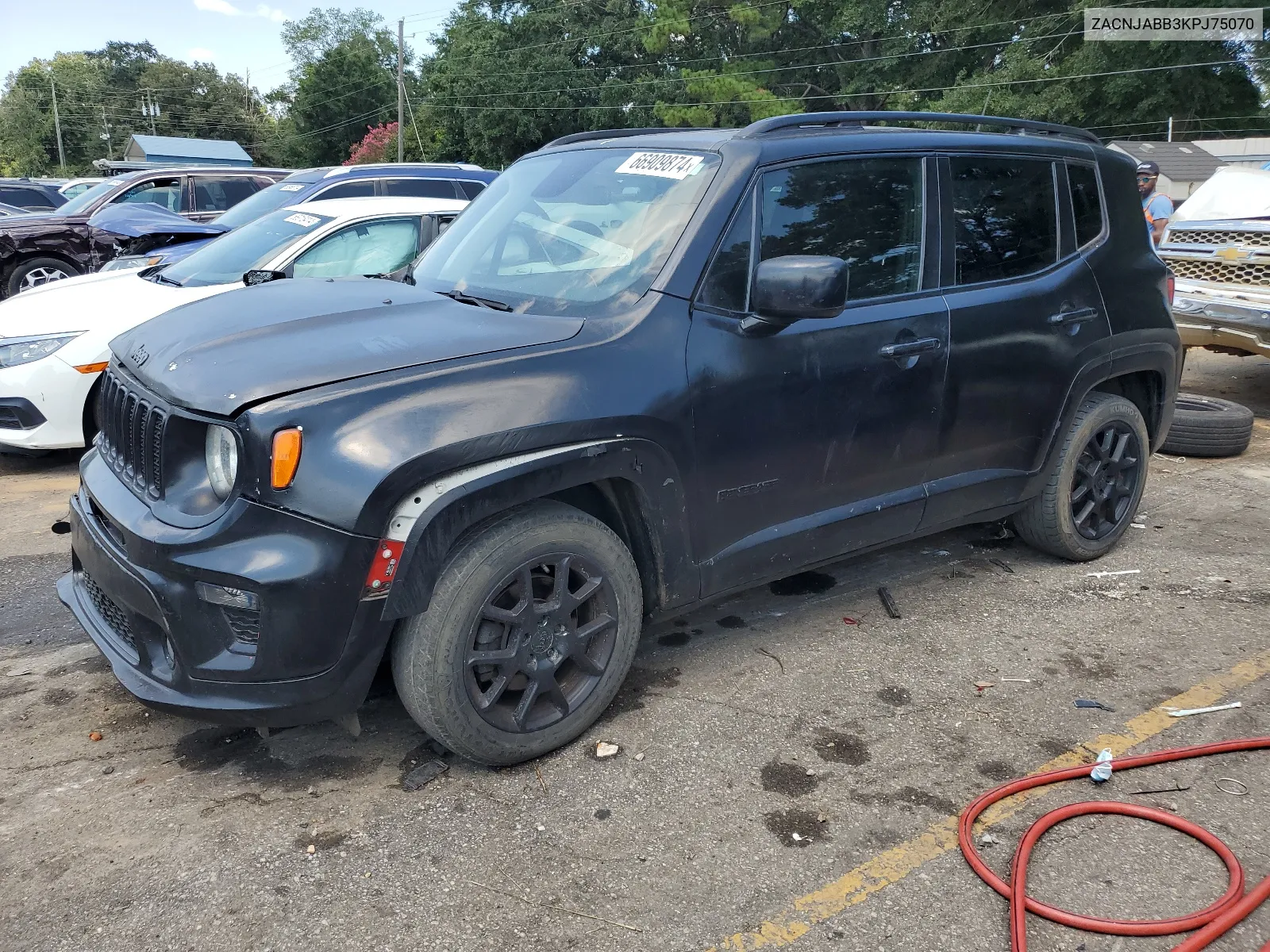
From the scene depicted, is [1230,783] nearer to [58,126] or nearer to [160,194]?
[160,194]

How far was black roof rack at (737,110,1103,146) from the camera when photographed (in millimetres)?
3484

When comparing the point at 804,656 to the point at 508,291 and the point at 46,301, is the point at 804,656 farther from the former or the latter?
the point at 46,301

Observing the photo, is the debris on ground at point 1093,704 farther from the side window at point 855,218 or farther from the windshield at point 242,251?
the windshield at point 242,251

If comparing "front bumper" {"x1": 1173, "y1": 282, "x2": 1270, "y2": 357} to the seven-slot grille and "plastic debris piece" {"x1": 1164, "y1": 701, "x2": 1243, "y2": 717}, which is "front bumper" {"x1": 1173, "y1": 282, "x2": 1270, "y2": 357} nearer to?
"plastic debris piece" {"x1": 1164, "y1": 701, "x2": 1243, "y2": 717}

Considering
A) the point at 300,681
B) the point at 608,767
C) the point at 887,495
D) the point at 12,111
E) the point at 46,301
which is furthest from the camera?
the point at 12,111

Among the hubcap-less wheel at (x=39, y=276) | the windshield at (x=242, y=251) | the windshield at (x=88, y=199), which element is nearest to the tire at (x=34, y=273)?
the hubcap-less wheel at (x=39, y=276)

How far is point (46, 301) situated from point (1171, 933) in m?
6.57

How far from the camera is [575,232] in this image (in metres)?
3.54

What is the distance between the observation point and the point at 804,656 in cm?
382

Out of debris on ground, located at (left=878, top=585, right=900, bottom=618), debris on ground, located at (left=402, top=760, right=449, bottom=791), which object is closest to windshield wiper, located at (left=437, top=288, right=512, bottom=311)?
debris on ground, located at (left=402, top=760, right=449, bottom=791)

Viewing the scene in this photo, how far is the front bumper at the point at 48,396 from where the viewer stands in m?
5.65

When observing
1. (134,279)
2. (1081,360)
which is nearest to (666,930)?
(1081,360)

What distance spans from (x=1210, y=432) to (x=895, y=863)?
5.11m

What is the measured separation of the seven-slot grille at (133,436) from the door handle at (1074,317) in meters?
3.40
